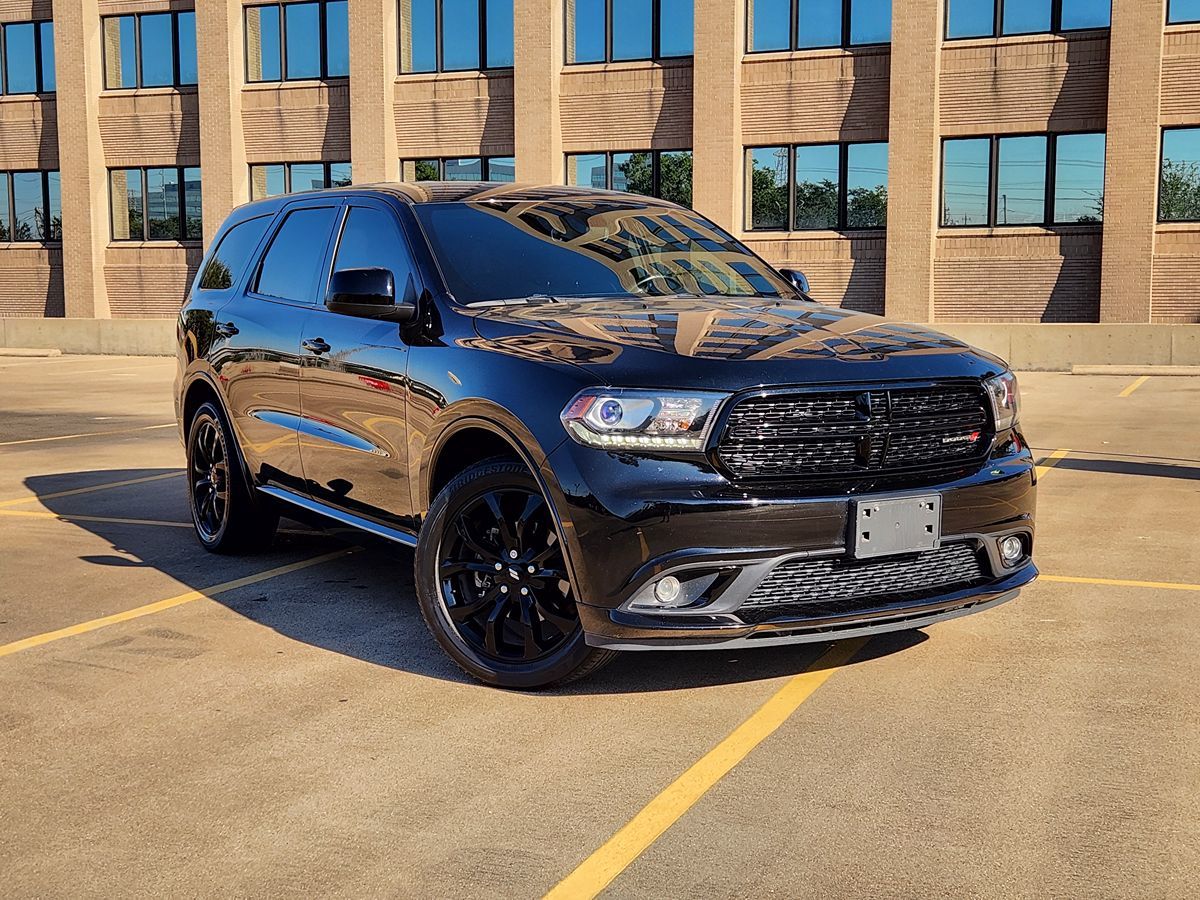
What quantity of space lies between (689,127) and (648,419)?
28.3 m

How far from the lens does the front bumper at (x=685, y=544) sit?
14.7 ft

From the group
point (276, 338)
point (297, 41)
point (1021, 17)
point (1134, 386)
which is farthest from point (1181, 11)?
point (276, 338)

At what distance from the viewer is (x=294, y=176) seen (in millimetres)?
36344

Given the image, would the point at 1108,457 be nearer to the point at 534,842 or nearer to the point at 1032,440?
the point at 1032,440

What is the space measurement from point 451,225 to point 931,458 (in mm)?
2344

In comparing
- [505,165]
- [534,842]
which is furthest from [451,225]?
[505,165]

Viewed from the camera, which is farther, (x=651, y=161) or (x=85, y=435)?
(x=651, y=161)

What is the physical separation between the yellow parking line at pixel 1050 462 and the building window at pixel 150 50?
30.4 metres

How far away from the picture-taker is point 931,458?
16.1ft

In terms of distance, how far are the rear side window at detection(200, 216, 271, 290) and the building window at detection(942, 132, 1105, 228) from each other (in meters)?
24.4

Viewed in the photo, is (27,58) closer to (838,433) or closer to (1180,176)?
(1180,176)

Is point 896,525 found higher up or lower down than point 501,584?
higher up

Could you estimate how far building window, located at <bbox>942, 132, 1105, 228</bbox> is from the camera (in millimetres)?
28906

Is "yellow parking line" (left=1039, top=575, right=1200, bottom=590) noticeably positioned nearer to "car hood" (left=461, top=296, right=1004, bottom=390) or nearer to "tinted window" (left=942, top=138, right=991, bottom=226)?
"car hood" (left=461, top=296, right=1004, bottom=390)
